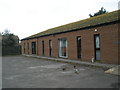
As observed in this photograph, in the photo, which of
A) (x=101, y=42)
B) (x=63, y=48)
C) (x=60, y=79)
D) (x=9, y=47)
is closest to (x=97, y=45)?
(x=101, y=42)

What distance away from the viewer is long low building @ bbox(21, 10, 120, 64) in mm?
10797

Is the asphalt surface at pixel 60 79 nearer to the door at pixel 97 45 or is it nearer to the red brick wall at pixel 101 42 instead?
the red brick wall at pixel 101 42

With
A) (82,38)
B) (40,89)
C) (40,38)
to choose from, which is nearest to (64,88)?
(40,89)

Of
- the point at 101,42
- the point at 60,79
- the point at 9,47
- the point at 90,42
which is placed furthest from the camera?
the point at 9,47

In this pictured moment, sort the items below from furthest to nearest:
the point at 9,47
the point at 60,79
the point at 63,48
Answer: the point at 9,47 < the point at 63,48 < the point at 60,79

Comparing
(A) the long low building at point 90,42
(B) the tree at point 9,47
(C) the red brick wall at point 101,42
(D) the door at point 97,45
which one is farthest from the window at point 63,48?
(B) the tree at point 9,47

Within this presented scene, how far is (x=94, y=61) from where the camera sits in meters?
12.3

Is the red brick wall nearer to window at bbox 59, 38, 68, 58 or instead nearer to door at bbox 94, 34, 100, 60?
door at bbox 94, 34, 100, 60

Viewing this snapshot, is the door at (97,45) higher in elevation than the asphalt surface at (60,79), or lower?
higher

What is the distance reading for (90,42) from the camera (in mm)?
12727

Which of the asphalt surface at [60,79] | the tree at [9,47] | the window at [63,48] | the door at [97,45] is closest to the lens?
the asphalt surface at [60,79]

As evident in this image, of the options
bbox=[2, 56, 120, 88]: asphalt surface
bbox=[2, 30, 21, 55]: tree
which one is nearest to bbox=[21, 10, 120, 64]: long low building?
bbox=[2, 56, 120, 88]: asphalt surface

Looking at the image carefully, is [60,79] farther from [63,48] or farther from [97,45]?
[63,48]

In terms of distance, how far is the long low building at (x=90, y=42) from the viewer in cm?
1080
